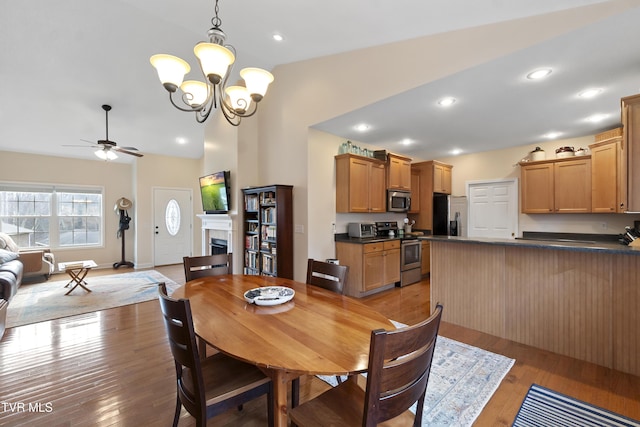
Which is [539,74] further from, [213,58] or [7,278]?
[7,278]

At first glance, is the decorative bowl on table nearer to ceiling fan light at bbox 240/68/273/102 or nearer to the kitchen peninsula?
ceiling fan light at bbox 240/68/273/102

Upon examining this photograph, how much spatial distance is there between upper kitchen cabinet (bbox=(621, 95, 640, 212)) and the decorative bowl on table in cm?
302

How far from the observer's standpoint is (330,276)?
2.14 meters

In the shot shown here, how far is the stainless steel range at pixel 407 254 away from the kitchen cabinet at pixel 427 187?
817 mm

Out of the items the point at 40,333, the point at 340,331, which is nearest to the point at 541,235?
the point at 340,331

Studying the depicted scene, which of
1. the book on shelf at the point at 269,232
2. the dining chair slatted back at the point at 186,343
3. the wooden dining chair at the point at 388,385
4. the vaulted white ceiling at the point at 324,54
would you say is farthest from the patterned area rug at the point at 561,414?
the book on shelf at the point at 269,232

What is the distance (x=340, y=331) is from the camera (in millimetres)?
1299

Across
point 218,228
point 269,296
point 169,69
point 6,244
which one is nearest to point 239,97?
point 169,69

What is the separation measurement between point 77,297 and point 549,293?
6.42 meters

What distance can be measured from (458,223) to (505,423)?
15.5ft

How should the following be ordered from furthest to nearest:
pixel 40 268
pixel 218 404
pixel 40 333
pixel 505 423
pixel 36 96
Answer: pixel 40 268, pixel 36 96, pixel 40 333, pixel 505 423, pixel 218 404

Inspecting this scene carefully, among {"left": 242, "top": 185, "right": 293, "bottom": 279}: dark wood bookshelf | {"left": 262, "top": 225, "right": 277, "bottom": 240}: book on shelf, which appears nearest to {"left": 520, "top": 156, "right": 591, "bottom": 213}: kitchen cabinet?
{"left": 242, "top": 185, "right": 293, "bottom": 279}: dark wood bookshelf

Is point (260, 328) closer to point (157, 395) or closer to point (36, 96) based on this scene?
point (157, 395)

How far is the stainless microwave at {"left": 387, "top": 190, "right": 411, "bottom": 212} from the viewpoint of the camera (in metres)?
4.97
